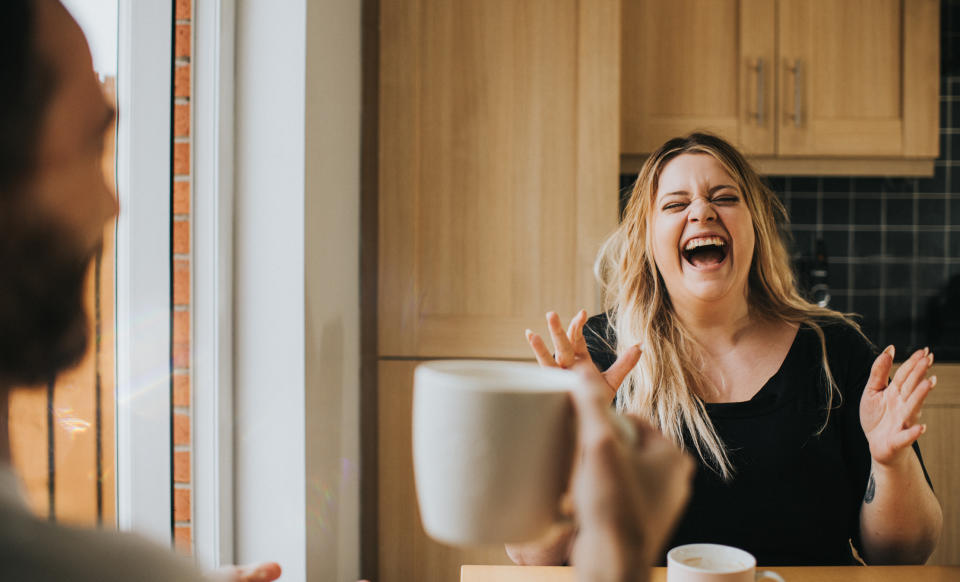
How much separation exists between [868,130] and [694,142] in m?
1.11

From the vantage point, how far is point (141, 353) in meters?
1.03

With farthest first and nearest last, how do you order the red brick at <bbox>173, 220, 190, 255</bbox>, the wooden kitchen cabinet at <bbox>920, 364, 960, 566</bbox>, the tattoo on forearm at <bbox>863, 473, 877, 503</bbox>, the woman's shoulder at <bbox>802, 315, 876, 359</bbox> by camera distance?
the wooden kitchen cabinet at <bbox>920, 364, 960, 566</bbox> → the woman's shoulder at <bbox>802, 315, 876, 359</bbox> → the red brick at <bbox>173, 220, 190, 255</bbox> → the tattoo on forearm at <bbox>863, 473, 877, 503</bbox>

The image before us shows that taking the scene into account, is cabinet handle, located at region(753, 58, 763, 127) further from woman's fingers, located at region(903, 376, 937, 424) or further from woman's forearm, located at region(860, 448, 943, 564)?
woman's fingers, located at region(903, 376, 937, 424)

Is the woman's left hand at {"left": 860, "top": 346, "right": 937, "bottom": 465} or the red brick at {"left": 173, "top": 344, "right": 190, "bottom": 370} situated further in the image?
the red brick at {"left": 173, "top": 344, "right": 190, "bottom": 370}

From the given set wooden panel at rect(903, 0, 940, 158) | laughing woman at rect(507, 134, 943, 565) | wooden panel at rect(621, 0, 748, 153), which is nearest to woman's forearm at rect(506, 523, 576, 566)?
laughing woman at rect(507, 134, 943, 565)

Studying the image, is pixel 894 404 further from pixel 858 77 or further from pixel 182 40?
pixel 858 77

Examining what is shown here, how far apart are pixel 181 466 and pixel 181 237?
0.40m

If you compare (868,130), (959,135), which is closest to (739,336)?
(868,130)

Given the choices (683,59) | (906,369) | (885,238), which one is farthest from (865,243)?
(906,369)

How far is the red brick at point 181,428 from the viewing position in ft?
3.79

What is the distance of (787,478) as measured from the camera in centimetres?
116

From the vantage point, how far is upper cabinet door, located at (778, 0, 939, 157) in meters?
2.06

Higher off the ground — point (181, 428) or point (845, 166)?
point (845, 166)

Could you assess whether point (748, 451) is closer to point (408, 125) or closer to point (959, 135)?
point (408, 125)
